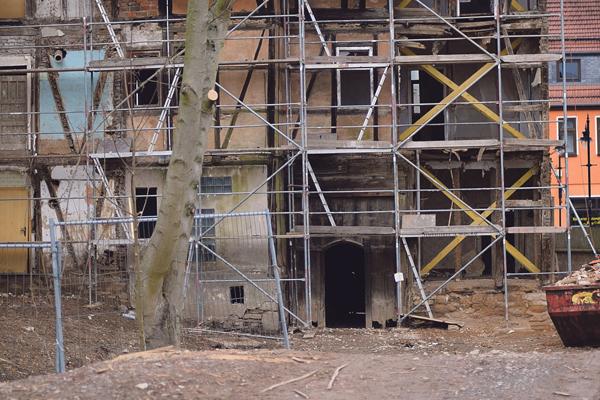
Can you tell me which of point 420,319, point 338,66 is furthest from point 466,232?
point 338,66

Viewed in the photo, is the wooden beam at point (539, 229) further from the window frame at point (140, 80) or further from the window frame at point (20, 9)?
the window frame at point (20, 9)

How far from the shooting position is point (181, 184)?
349 inches

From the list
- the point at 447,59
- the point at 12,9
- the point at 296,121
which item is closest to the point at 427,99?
the point at 447,59

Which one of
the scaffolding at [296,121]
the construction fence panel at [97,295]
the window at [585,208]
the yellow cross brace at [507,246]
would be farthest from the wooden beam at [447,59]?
the window at [585,208]

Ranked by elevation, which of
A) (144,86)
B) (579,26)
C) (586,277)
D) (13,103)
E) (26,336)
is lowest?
(26,336)

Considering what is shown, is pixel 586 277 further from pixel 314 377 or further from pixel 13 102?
pixel 13 102

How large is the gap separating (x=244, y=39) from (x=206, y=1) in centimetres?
788

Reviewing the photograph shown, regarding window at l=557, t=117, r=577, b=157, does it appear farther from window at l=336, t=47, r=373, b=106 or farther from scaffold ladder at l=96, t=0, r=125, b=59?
scaffold ladder at l=96, t=0, r=125, b=59

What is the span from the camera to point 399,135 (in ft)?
58.9

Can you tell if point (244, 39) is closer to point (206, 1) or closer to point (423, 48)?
point (423, 48)

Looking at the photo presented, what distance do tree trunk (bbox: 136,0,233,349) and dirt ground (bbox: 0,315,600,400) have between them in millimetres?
755

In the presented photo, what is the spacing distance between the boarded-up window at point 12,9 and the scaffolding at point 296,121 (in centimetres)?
33

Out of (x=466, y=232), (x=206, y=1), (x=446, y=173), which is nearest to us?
(x=206, y=1)

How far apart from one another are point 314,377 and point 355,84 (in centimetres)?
1119
